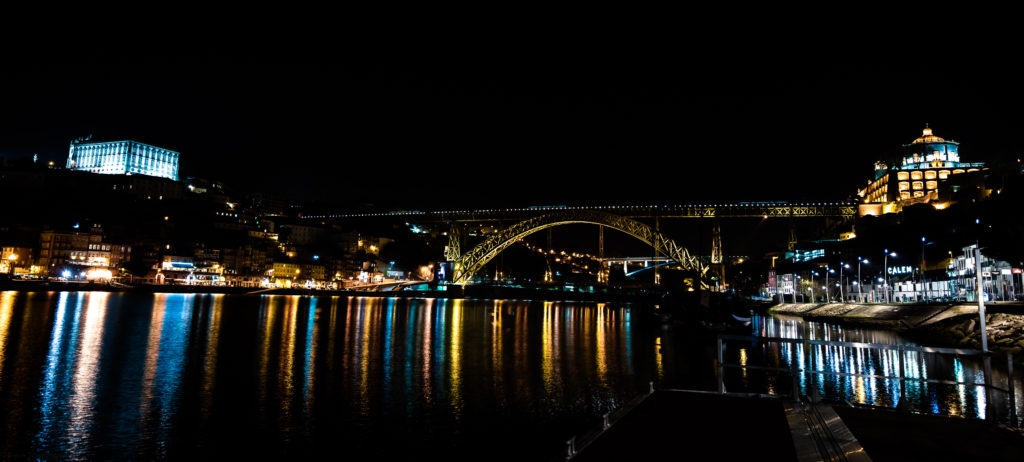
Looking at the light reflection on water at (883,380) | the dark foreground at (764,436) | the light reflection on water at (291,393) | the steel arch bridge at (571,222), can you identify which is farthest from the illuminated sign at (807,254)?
the dark foreground at (764,436)

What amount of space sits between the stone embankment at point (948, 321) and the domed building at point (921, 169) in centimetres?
4270

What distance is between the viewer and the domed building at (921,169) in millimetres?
74500

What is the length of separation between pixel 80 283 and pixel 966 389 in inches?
3220

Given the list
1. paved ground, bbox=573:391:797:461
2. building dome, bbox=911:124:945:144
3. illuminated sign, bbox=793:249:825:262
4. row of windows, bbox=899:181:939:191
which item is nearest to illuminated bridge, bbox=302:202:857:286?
illuminated sign, bbox=793:249:825:262

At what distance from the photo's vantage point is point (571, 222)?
60094 millimetres

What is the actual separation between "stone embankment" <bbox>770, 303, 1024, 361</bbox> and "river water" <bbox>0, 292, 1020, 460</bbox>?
3.93m

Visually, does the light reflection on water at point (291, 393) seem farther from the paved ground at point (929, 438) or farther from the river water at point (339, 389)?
the paved ground at point (929, 438)

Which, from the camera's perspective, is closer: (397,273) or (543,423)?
(543,423)

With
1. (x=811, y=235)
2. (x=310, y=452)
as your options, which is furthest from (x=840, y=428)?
(x=811, y=235)

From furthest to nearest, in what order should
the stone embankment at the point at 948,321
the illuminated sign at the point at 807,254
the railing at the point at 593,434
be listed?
the illuminated sign at the point at 807,254, the stone embankment at the point at 948,321, the railing at the point at 593,434

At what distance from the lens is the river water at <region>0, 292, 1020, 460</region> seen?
773 centimetres

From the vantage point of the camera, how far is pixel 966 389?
12.1 m

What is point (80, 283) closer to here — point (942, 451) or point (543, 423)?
point (543, 423)

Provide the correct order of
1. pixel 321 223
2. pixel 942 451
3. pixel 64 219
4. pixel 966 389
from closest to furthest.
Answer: pixel 942 451
pixel 966 389
pixel 64 219
pixel 321 223
